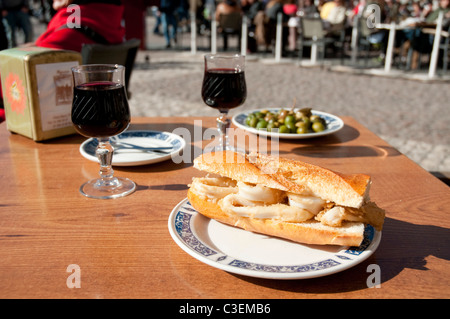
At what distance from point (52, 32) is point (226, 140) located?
1863 millimetres

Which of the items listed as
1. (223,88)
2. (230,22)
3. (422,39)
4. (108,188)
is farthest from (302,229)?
(230,22)

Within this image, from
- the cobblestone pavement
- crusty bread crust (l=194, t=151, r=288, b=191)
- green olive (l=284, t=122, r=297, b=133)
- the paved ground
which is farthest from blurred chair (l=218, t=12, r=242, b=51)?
crusty bread crust (l=194, t=151, r=288, b=191)

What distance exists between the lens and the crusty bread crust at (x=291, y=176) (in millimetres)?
1153

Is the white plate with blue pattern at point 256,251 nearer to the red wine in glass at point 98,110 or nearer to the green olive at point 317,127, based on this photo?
the red wine in glass at point 98,110

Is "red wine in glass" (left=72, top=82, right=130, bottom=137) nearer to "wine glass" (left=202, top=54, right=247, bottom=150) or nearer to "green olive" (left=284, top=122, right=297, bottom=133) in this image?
"wine glass" (left=202, top=54, right=247, bottom=150)

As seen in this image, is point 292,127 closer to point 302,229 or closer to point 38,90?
point 302,229

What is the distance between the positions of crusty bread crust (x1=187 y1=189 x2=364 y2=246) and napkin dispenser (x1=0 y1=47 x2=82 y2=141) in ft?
4.18

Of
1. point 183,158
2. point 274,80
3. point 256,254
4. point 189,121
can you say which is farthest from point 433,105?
point 256,254

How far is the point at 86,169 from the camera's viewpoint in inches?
72.3

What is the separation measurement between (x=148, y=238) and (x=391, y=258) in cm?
69

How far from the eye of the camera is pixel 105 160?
1599 millimetres

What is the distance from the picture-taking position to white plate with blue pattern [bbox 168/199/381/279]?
3.43ft
